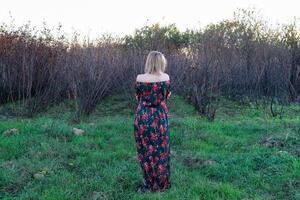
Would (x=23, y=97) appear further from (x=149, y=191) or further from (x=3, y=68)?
(x=149, y=191)

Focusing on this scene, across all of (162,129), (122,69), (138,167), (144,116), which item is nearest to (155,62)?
(144,116)

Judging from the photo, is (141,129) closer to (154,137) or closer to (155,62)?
(154,137)

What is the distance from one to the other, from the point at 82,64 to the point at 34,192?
4703mm

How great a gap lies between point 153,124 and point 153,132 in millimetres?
92

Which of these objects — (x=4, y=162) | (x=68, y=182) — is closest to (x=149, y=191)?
(x=68, y=182)

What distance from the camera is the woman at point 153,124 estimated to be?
421cm

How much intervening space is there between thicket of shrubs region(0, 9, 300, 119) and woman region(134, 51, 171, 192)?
14.4ft

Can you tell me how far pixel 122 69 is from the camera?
1038 centimetres

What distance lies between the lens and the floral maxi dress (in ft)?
13.9

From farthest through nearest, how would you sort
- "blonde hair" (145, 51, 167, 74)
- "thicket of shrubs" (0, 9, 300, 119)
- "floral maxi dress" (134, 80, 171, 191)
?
"thicket of shrubs" (0, 9, 300, 119) < "floral maxi dress" (134, 80, 171, 191) < "blonde hair" (145, 51, 167, 74)

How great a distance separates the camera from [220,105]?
1104 cm

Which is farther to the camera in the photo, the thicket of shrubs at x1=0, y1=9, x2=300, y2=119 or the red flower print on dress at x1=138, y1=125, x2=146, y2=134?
the thicket of shrubs at x1=0, y1=9, x2=300, y2=119

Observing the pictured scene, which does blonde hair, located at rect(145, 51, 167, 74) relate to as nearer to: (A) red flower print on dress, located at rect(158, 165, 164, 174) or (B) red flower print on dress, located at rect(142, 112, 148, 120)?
(B) red flower print on dress, located at rect(142, 112, 148, 120)

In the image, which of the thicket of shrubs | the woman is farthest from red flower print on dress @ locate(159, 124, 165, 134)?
the thicket of shrubs
